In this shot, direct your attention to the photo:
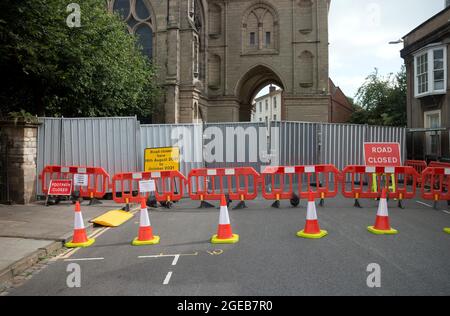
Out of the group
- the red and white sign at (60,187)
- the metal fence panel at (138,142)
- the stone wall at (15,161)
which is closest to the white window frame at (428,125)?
the metal fence panel at (138,142)

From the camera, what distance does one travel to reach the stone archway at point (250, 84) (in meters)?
35.5

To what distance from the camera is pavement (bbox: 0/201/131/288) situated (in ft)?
20.6

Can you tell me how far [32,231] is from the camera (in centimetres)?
837

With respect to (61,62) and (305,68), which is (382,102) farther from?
(61,62)

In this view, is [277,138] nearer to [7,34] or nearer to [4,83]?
[7,34]

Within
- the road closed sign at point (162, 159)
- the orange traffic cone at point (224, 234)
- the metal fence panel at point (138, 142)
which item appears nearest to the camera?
the orange traffic cone at point (224, 234)

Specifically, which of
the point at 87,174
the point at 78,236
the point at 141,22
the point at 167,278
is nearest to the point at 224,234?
the point at 167,278

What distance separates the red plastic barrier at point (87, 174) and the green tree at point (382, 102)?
35846 millimetres

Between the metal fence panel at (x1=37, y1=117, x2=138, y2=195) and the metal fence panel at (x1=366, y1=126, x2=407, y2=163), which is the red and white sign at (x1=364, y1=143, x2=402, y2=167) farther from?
the metal fence panel at (x1=37, y1=117, x2=138, y2=195)

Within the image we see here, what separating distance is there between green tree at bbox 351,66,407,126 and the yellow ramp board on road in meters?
37.1

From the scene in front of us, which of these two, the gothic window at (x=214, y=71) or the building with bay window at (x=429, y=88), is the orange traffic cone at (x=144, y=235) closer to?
the building with bay window at (x=429, y=88)

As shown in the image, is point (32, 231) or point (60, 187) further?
point (60, 187)

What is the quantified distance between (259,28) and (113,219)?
29030 millimetres
